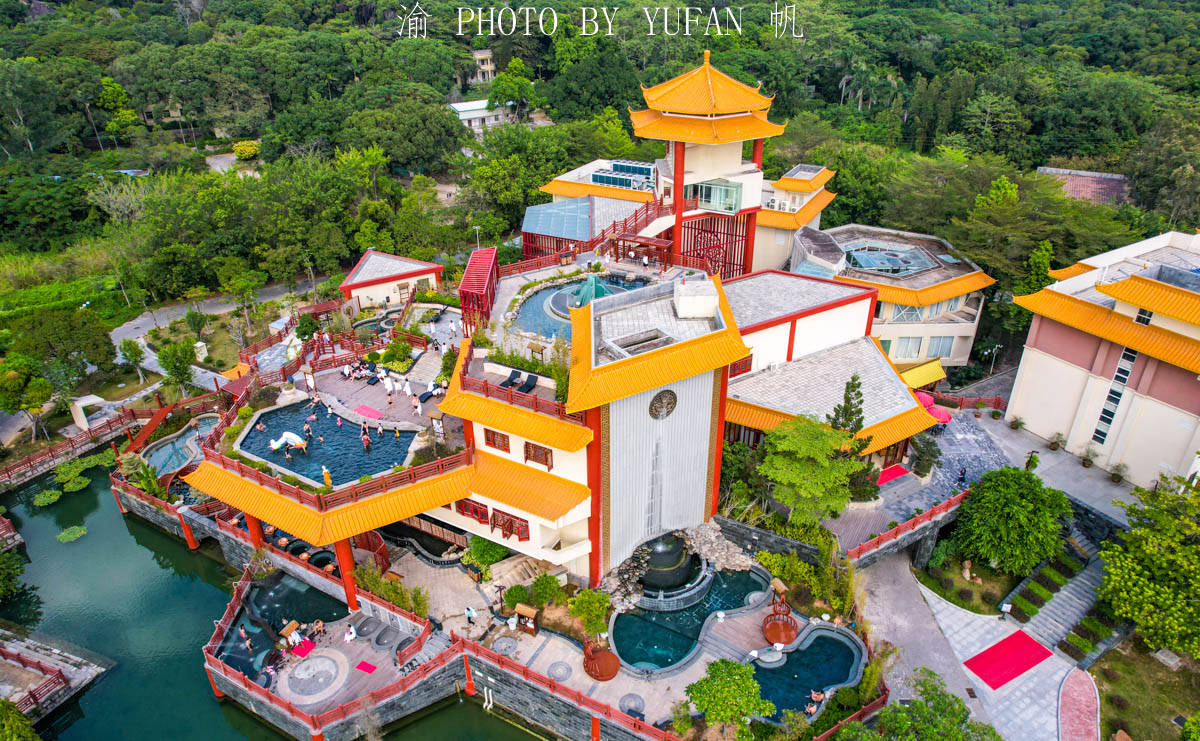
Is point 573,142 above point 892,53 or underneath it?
underneath

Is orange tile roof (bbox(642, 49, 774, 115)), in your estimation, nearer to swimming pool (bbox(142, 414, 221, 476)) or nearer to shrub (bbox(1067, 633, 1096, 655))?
shrub (bbox(1067, 633, 1096, 655))

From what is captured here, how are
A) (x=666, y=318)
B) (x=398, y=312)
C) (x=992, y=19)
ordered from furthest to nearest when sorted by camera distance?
(x=992, y=19) < (x=398, y=312) < (x=666, y=318)

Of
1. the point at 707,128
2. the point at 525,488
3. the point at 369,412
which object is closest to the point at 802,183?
the point at 707,128

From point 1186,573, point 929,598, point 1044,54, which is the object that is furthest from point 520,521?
point 1044,54

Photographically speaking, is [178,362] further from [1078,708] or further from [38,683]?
[1078,708]

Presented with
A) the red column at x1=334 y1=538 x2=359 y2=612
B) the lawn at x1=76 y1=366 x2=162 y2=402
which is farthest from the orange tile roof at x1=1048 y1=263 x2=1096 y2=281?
the lawn at x1=76 y1=366 x2=162 y2=402

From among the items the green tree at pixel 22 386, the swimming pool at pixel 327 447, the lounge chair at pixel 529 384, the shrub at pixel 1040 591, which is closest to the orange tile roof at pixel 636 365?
the lounge chair at pixel 529 384

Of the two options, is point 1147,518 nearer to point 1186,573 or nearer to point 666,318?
point 1186,573

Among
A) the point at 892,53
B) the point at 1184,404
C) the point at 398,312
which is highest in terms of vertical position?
the point at 892,53
